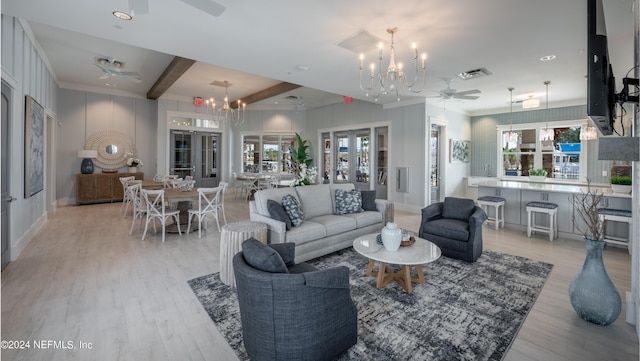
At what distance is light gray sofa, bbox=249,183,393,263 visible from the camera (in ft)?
11.5

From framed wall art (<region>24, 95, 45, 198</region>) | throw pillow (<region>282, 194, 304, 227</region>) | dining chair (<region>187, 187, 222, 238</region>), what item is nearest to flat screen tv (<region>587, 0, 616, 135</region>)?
throw pillow (<region>282, 194, 304, 227</region>)

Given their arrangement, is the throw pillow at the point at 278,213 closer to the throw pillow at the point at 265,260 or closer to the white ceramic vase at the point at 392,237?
→ the white ceramic vase at the point at 392,237

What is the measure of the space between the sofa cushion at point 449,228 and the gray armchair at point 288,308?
8.10ft

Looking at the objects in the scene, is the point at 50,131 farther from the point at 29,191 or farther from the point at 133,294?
the point at 133,294

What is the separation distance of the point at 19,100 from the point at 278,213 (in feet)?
12.8

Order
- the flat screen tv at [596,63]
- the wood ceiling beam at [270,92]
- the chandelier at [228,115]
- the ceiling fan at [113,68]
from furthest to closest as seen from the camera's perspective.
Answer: the chandelier at [228,115]
the wood ceiling beam at [270,92]
the ceiling fan at [113,68]
the flat screen tv at [596,63]

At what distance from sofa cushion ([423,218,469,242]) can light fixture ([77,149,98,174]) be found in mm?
8471

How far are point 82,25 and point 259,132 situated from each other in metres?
6.78

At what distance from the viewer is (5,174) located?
3381 millimetres

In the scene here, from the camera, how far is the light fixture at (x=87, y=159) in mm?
7476

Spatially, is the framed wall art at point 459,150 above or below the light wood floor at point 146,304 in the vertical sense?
above

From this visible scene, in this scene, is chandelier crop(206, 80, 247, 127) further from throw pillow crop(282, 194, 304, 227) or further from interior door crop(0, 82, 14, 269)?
throw pillow crop(282, 194, 304, 227)

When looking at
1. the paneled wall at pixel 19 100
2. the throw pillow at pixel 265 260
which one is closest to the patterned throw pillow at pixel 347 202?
the throw pillow at pixel 265 260

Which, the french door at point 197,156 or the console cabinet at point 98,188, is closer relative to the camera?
the console cabinet at point 98,188
